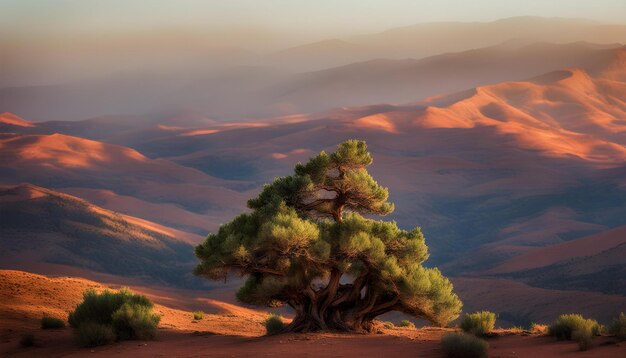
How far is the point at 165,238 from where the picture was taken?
7300cm

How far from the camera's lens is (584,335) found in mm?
16172

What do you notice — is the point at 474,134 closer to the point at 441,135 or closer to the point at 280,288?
the point at 441,135

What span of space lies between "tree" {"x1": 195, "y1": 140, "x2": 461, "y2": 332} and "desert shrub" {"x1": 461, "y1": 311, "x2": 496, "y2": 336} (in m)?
0.60

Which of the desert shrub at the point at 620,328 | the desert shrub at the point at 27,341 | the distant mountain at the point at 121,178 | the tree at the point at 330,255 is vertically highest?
the distant mountain at the point at 121,178

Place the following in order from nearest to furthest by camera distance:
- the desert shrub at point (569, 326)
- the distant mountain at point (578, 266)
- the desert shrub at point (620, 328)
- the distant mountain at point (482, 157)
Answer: the desert shrub at point (620, 328)
the desert shrub at point (569, 326)
the distant mountain at point (578, 266)
the distant mountain at point (482, 157)

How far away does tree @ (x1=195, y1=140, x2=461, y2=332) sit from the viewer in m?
19.3

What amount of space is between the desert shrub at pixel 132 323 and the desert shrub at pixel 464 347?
7.39m

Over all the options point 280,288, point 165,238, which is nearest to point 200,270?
point 280,288

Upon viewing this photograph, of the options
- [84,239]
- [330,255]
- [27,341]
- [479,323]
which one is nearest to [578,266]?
[84,239]

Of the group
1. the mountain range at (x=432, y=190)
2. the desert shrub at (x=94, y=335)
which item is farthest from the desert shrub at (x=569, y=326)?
the mountain range at (x=432, y=190)

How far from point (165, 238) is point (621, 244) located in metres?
36.4

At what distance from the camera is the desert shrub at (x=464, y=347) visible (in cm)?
1508

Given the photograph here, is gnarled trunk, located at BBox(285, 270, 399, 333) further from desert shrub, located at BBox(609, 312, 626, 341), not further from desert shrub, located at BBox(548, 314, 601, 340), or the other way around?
desert shrub, located at BBox(609, 312, 626, 341)

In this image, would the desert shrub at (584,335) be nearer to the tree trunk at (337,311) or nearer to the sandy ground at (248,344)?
the sandy ground at (248,344)
